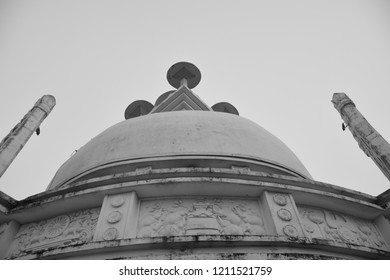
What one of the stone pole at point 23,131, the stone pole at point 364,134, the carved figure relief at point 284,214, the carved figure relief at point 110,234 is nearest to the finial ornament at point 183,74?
the stone pole at point 23,131

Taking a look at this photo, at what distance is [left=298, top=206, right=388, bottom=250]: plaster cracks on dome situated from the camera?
4.98m

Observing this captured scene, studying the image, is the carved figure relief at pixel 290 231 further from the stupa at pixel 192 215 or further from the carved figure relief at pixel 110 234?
the carved figure relief at pixel 110 234

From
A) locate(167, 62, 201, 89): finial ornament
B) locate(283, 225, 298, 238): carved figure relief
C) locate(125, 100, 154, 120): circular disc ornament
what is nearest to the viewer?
locate(283, 225, 298, 238): carved figure relief

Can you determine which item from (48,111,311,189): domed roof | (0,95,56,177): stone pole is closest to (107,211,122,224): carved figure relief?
(48,111,311,189): domed roof

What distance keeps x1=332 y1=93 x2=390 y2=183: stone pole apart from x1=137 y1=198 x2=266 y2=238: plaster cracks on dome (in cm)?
334

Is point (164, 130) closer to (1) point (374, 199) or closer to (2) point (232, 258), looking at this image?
(2) point (232, 258)

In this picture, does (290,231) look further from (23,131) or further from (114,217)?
(23,131)

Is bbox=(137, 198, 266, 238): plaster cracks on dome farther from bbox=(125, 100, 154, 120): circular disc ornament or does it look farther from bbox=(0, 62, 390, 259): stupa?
bbox=(125, 100, 154, 120): circular disc ornament

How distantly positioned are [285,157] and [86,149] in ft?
17.9

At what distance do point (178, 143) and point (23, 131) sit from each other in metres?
3.85

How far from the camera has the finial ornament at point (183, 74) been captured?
56.6 feet

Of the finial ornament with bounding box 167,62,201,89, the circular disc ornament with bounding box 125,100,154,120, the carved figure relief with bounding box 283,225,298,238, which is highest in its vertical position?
the finial ornament with bounding box 167,62,201,89

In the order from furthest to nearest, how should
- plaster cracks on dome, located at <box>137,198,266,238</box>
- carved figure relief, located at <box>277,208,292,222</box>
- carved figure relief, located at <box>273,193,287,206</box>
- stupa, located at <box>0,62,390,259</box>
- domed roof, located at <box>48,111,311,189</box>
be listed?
domed roof, located at <box>48,111,311,189</box> < carved figure relief, located at <box>273,193,287,206</box> < carved figure relief, located at <box>277,208,292,222</box> < plaster cracks on dome, located at <box>137,198,266,238</box> < stupa, located at <box>0,62,390,259</box>

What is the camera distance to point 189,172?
5199mm
